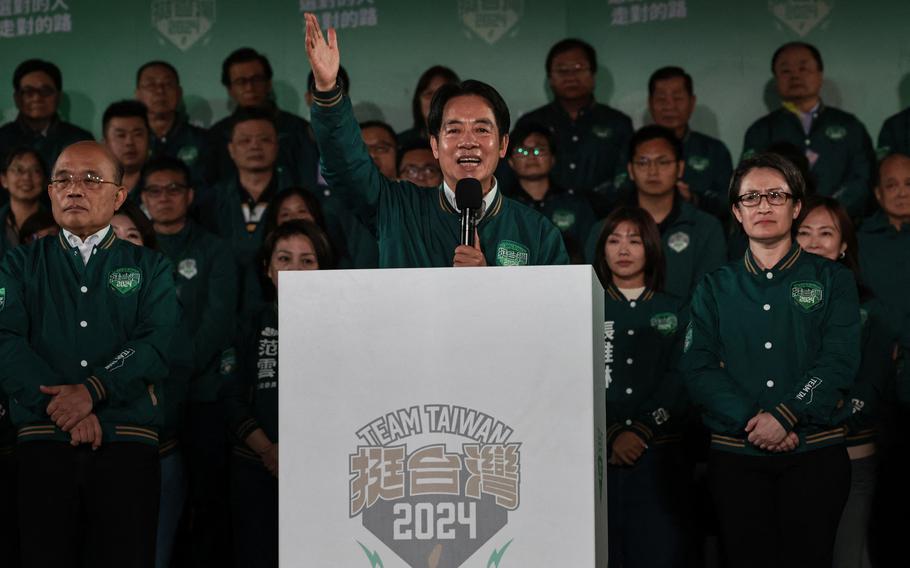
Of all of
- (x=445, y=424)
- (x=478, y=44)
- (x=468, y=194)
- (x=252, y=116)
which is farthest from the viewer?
(x=478, y=44)

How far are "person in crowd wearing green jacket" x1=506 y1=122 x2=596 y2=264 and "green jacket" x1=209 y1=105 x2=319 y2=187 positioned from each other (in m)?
1.09

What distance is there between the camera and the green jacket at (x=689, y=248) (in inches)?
209

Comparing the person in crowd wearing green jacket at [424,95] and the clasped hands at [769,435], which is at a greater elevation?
the person in crowd wearing green jacket at [424,95]

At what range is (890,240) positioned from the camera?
5.32 metres

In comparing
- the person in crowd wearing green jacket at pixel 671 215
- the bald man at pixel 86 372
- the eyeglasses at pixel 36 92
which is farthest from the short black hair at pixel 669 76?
the bald man at pixel 86 372

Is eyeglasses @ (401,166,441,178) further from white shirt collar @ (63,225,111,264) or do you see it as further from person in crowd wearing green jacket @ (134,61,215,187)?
white shirt collar @ (63,225,111,264)

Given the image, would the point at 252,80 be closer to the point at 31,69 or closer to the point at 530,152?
the point at 31,69

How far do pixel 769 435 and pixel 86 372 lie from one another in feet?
6.28

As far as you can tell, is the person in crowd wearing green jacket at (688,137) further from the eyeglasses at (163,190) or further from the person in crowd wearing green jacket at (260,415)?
the eyeglasses at (163,190)

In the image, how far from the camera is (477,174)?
3111mm

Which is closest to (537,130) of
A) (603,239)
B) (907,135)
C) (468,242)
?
(603,239)

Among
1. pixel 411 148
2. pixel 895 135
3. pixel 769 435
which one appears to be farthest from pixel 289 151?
pixel 769 435

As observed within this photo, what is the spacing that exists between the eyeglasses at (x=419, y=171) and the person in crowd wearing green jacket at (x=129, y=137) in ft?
4.58

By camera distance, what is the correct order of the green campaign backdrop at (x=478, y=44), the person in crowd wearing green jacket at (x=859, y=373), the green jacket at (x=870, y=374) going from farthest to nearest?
1. the green campaign backdrop at (x=478, y=44)
2. the green jacket at (x=870, y=374)
3. the person in crowd wearing green jacket at (x=859, y=373)
